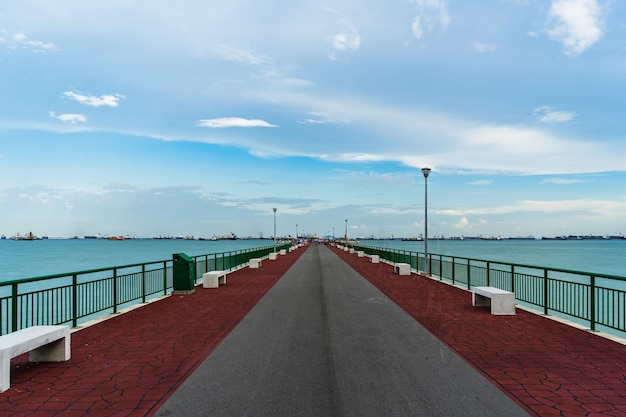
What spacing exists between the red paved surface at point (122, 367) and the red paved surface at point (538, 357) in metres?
4.46

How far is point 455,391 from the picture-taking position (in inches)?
221

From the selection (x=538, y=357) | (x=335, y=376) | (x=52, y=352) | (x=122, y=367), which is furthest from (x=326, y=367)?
(x=52, y=352)

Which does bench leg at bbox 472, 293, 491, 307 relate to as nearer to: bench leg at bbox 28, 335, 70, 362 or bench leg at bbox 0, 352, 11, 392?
bench leg at bbox 28, 335, 70, 362

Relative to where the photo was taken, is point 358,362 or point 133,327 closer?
point 358,362

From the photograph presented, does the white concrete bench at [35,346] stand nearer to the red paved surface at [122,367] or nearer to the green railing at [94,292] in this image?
the red paved surface at [122,367]

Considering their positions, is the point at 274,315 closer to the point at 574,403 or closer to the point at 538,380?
the point at 538,380

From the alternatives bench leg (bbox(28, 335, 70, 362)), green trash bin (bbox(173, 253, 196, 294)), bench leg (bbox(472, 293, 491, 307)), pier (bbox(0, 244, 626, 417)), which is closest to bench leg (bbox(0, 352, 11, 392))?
pier (bbox(0, 244, 626, 417))

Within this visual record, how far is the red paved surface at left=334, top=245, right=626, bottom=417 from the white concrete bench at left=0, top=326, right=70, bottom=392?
255 inches

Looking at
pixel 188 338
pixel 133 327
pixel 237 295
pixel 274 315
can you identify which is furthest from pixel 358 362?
pixel 237 295

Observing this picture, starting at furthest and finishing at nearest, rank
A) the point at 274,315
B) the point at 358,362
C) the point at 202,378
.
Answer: the point at 274,315 → the point at 358,362 → the point at 202,378

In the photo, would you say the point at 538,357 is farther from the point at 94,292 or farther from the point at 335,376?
the point at 94,292

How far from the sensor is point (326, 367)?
6605mm

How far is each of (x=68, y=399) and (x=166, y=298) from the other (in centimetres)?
923

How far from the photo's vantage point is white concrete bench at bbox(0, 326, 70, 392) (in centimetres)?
586
